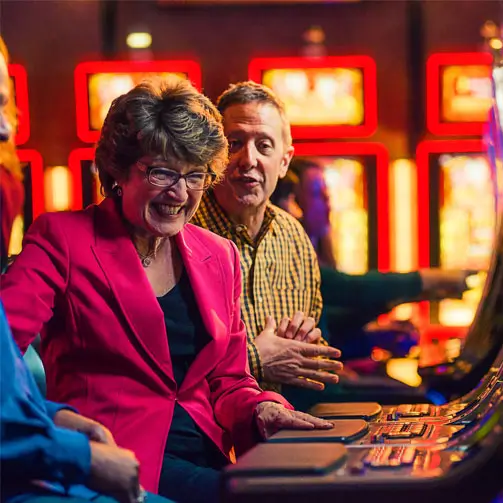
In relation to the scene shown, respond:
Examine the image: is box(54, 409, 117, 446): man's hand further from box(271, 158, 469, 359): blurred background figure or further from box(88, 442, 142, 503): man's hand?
box(271, 158, 469, 359): blurred background figure

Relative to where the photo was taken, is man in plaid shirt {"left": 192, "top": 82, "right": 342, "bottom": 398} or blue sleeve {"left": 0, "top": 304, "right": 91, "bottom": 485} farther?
man in plaid shirt {"left": 192, "top": 82, "right": 342, "bottom": 398}

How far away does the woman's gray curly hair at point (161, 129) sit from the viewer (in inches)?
77.6

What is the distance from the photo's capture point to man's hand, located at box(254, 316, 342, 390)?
2541mm

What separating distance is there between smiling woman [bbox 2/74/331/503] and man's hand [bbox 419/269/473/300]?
1.90 m

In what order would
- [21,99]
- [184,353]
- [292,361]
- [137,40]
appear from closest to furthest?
[184,353]
[292,361]
[21,99]
[137,40]

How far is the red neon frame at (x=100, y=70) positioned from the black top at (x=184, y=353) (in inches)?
159

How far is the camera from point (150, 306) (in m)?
1.95

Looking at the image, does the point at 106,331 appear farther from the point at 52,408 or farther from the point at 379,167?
the point at 379,167

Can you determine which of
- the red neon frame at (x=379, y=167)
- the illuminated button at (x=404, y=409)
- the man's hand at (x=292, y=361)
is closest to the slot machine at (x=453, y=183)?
the red neon frame at (x=379, y=167)

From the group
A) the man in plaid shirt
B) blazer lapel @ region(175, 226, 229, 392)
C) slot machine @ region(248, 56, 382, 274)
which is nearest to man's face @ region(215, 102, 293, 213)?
the man in plaid shirt

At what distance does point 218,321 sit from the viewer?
2.07m

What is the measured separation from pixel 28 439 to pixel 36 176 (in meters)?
4.76

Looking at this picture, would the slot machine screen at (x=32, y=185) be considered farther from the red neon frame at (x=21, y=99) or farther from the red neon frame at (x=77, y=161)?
the red neon frame at (x=77, y=161)

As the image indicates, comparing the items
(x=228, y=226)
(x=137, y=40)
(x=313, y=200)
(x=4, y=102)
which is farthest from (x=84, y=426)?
(x=137, y=40)
